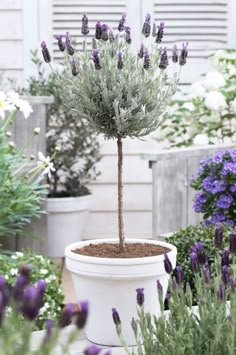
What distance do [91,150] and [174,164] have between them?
148 centimetres

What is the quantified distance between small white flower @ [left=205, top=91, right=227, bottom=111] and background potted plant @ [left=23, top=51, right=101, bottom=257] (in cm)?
94

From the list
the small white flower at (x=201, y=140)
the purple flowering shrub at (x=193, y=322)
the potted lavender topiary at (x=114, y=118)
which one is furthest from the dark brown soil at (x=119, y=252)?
the small white flower at (x=201, y=140)

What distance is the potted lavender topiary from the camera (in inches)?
79.9

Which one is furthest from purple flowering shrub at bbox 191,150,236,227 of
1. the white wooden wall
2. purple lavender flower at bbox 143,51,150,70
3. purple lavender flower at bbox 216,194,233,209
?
the white wooden wall

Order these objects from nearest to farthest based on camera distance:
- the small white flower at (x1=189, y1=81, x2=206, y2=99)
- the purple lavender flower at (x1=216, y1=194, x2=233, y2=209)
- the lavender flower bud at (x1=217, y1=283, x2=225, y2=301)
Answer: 1. the lavender flower bud at (x1=217, y1=283, x2=225, y2=301)
2. the purple lavender flower at (x1=216, y1=194, x2=233, y2=209)
3. the small white flower at (x1=189, y1=81, x2=206, y2=99)

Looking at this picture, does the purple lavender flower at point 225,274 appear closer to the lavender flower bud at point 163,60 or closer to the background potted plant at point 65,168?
the lavender flower bud at point 163,60

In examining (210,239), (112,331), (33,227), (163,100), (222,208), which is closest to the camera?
(112,331)

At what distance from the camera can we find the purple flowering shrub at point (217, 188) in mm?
3557

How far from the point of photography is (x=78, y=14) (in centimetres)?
534

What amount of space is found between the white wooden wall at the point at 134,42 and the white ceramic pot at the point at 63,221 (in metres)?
0.26

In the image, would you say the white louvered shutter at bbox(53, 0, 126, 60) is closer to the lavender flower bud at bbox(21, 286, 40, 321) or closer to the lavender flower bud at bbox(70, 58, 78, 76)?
the lavender flower bud at bbox(70, 58, 78, 76)

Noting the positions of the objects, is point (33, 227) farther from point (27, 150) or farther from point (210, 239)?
point (210, 239)

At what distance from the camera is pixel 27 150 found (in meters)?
4.52

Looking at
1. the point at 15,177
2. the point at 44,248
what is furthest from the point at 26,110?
the point at 44,248
